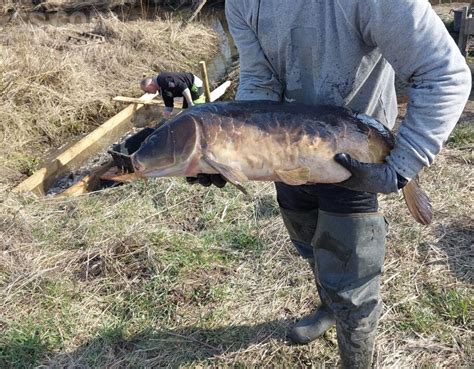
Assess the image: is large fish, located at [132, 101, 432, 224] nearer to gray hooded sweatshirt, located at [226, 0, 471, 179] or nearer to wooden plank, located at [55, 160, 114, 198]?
gray hooded sweatshirt, located at [226, 0, 471, 179]

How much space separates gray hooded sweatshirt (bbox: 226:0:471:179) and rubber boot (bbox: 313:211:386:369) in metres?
0.36

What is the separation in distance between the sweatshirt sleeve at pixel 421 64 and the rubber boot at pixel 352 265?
0.43 metres

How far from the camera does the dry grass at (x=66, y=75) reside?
824 cm

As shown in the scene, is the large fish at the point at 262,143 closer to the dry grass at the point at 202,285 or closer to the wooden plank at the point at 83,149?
the dry grass at the point at 202,285

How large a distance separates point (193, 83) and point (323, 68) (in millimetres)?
6241

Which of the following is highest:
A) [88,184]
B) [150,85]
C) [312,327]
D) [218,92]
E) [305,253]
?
[305,253]

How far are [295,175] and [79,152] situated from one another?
616 cm

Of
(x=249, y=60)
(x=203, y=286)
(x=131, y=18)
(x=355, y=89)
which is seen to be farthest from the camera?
(x=131, y=18)

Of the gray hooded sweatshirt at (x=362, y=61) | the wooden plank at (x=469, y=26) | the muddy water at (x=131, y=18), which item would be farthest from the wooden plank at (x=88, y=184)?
the wooden plank at (x=469, y=26)

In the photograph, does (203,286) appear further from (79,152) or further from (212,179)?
(79,152)

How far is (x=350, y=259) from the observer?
222cm

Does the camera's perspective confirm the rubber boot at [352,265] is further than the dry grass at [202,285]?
No

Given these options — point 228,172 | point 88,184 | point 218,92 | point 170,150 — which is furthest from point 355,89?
point 218,92

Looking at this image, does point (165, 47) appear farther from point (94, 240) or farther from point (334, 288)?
point (334, 288)
